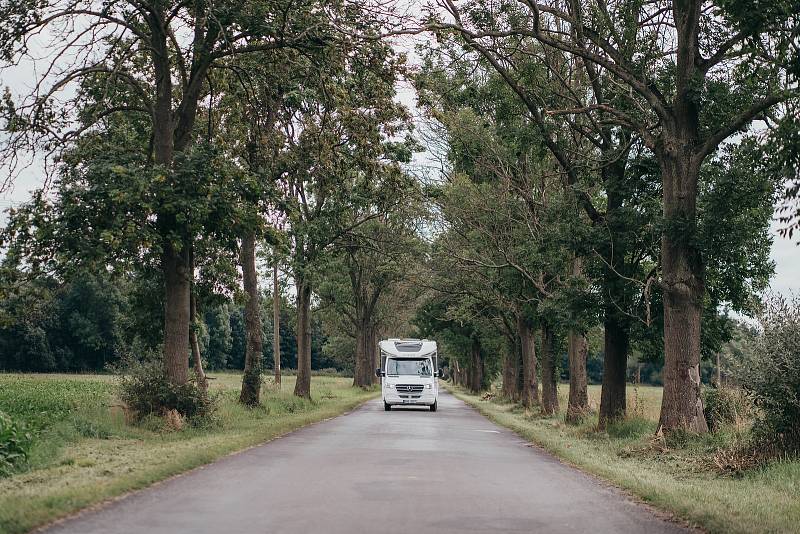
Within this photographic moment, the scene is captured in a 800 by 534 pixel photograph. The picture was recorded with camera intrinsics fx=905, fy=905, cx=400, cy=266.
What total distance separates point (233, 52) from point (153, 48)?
2.39m

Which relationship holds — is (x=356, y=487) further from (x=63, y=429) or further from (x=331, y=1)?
(x=331, y=1)

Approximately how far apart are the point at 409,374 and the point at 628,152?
18.6 m

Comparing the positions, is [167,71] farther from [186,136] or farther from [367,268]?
[367,268]

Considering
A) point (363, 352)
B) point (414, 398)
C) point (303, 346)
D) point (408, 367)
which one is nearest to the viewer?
point (414, 398)

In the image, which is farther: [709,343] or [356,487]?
[709,343]

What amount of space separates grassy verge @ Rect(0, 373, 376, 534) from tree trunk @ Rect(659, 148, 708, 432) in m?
8.40

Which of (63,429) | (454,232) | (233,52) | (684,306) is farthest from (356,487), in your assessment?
(454,232)

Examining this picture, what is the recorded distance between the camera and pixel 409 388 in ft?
127

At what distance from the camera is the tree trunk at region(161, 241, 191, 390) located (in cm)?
2108

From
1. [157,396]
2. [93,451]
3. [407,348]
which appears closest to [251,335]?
[157,396]

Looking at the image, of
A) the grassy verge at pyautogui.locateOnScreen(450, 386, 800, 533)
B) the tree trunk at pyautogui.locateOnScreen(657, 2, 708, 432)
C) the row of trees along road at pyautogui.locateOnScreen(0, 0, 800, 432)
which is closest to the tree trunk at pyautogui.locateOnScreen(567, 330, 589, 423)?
the row of trees along road at pyautogui.locateOnScreen(0, 0, 800, 432)

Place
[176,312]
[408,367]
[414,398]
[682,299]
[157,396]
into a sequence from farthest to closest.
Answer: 1. [408,367]
2. [414,398]
3. [176,312]
4. [157,396]
5. [682,299]

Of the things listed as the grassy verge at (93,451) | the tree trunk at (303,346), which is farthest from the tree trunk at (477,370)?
the grassy verge at (93,451)

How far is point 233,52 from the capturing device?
19.9 meters
